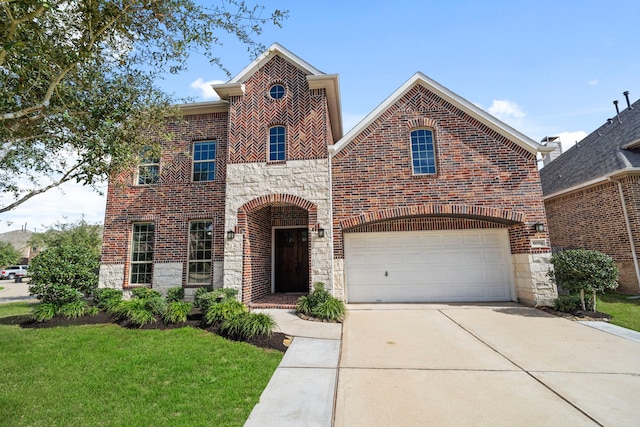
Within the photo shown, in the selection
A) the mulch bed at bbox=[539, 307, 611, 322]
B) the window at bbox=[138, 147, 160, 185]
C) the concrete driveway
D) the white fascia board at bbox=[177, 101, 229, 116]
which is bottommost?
the concrete driveway

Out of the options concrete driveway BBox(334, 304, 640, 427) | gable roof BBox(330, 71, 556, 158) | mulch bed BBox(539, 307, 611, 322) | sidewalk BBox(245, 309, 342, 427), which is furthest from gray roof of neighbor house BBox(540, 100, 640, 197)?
sidewalk BBox(245, 309, 342, 427)

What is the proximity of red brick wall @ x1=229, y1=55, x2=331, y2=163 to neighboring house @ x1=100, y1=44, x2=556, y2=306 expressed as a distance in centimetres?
4

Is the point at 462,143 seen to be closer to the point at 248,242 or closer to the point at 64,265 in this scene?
the point at 248,242

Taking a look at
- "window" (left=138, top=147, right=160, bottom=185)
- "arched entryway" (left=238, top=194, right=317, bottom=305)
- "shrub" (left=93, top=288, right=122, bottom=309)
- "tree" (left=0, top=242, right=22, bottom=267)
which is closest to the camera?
"shrub" (left=93, top=288, right=122, bottom=309)

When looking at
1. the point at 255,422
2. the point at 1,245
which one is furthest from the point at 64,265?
the point at 1,245

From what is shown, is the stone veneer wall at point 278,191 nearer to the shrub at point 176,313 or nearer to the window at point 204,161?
the window at point 204,161

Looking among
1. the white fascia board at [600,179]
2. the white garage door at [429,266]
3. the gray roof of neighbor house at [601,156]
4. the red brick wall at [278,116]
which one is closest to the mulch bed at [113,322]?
the white garage door at [429,266]

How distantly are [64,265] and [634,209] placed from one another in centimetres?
1785

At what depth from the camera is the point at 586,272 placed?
24.1ft

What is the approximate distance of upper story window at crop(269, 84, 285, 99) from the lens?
995 centimetres

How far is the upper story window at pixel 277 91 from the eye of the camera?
392 inches

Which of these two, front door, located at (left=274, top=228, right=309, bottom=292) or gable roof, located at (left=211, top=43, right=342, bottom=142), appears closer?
gable roof, located at (left=211, top=43, right=342, bottom=142)

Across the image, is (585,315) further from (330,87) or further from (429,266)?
(330,87)

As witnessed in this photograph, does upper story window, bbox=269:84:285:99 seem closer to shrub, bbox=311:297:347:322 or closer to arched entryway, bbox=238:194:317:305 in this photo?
arched entryway, bbox=238:194:317:305
